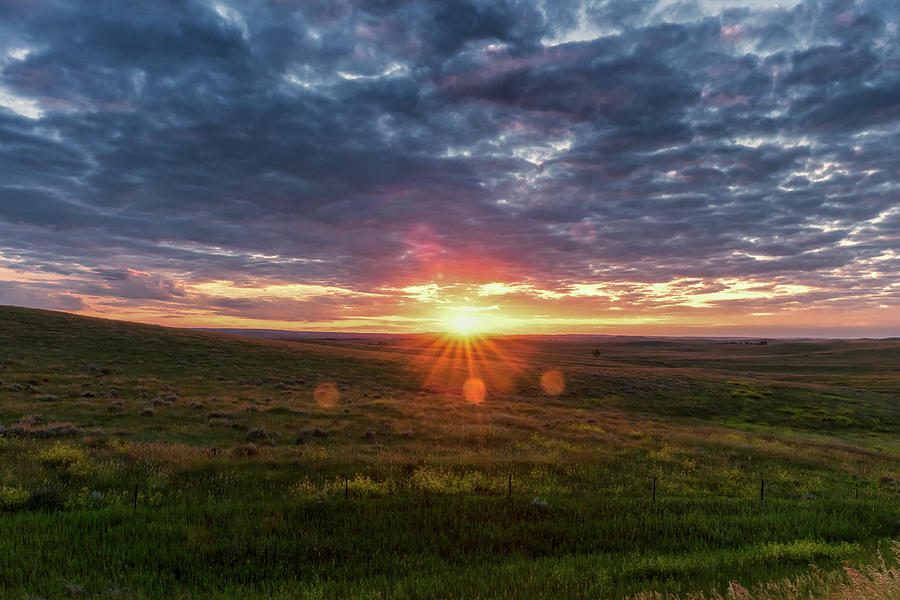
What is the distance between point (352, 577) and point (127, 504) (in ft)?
18.2

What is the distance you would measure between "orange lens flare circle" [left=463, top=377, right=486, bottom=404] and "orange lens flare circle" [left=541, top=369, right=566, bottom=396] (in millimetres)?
7673

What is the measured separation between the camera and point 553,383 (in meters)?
53.8

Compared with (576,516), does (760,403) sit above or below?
below

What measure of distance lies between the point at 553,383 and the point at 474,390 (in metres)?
14.0

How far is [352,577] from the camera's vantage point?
6734mm

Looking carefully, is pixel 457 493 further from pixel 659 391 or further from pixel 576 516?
pixel 659 391

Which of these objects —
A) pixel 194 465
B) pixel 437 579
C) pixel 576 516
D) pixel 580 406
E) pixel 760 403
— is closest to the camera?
pixel 437 579

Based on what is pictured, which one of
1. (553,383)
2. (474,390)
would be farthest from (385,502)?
(553,383)

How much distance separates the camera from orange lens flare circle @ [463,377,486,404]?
124ft

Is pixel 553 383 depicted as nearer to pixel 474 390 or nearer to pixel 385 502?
pixel 474 390

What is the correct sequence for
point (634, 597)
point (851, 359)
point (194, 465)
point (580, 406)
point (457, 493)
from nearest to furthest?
point (634, 597), point (457, 493), point (194, 465), point (580, 406), point (851, 359)

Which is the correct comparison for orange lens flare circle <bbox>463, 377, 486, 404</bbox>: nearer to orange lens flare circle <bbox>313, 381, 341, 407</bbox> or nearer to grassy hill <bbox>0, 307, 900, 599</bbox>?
grassy hill <bbox>0, 307, 900, 599</bbox>

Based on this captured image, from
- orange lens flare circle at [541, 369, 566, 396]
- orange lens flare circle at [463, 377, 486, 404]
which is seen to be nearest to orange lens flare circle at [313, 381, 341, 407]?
orange lens flare circle at [463, 377, 486, 404]

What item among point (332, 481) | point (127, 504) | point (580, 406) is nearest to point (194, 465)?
point (127, 504)
